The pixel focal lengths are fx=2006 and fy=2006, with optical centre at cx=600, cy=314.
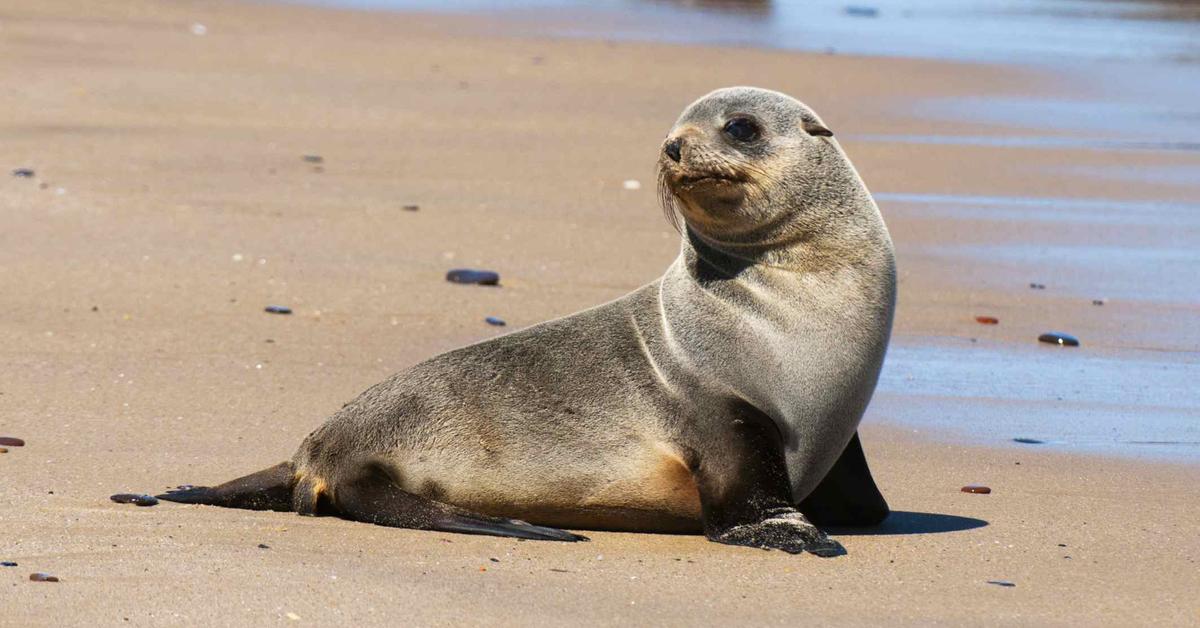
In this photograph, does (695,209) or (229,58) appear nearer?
(695,209)

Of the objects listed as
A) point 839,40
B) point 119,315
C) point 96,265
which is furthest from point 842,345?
point 839,40

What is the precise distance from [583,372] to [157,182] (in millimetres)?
6468

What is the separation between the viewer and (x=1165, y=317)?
8477 millimetres

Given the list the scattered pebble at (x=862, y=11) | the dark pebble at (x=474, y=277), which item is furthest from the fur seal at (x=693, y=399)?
the scattered pebble at (x=862, y=11)

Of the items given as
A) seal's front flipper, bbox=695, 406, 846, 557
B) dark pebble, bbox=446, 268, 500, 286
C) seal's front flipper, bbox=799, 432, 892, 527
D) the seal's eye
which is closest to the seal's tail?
seal's front flipper, bbox=695, 406, 846, 557

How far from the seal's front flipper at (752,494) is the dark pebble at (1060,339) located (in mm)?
3492

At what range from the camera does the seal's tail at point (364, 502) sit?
4.72 m

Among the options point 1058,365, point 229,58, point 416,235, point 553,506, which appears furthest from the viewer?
point 229,58

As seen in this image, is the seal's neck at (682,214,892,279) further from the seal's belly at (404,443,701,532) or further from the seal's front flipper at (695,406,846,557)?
the seal's belly at (404,443,701,532)

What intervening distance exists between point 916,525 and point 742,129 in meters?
1.09

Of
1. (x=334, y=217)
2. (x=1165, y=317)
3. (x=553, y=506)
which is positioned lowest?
(x=334, y=217)

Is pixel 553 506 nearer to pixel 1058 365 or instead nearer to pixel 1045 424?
pixel 1045 424

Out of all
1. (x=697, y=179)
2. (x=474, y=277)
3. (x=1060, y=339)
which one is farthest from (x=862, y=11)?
(x=697, y=179)

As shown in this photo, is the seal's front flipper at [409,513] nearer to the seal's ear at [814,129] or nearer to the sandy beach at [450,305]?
the sandy beach at [450,305]
